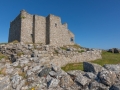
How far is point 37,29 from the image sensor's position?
113ft

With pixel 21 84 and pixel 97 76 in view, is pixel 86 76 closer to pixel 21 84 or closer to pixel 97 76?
pixel 97 76

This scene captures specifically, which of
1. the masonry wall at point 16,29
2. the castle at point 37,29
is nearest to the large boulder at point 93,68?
the castle at point 37,29

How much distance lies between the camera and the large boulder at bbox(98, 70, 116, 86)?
9.23 meters

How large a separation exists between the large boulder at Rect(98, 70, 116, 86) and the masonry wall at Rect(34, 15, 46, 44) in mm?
26458

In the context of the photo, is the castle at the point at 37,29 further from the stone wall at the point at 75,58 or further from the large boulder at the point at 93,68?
the large boulder at the point at 93,68

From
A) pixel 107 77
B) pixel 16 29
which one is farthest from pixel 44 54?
pixel 16 29

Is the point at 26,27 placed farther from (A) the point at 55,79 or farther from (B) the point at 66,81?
(B) the point at 66,81

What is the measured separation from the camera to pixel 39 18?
3534 cm

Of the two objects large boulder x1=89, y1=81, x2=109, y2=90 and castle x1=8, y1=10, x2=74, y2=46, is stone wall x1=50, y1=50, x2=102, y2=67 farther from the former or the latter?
castle x1=8, y1=10, x2=74, y2=46

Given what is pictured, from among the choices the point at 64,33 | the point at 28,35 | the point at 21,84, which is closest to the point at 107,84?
the point at 21,84

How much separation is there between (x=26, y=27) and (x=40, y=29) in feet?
13.1

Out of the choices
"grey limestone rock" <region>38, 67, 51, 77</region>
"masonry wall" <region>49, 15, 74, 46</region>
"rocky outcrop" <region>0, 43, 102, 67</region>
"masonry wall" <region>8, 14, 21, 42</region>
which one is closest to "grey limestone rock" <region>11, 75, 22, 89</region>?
"grey limestone rock" <region>38, 67, 51, 77</region>

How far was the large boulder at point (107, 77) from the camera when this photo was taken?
9228 millimetres

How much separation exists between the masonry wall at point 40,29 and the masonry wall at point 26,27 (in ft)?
4.47
